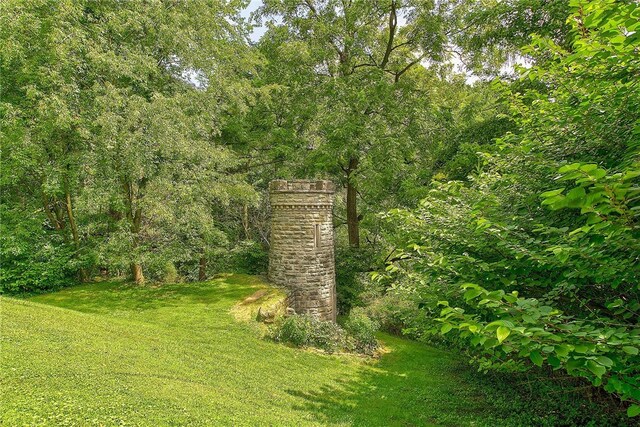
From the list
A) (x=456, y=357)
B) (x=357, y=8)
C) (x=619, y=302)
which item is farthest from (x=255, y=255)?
(x=619, y=302)

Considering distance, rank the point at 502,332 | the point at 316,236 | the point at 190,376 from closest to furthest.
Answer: the point at 502,332 → the point at 190,376 → the point at 316,236

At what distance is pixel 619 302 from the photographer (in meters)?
3.04

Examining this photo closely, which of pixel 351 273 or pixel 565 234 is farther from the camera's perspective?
pixel 351 273

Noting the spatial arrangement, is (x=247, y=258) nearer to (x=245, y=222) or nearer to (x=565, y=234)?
(x=245, y=222)

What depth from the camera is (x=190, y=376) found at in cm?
639

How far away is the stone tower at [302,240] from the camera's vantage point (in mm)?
12125

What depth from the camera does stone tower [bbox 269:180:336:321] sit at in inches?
477

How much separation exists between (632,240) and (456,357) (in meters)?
9.48

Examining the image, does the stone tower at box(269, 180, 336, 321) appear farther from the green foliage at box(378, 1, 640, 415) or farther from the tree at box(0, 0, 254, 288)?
the green foliage at box(378, 1, 640, 415)

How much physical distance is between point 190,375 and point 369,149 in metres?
10.9

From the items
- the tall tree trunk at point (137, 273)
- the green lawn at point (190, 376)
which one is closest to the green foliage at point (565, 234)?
the green lawn at point (190, 376)

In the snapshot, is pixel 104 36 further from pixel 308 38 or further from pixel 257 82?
pixel 308 38

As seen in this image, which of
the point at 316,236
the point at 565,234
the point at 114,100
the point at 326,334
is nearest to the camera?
the point at 565,234

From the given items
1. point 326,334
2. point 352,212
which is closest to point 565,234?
point 326,334
